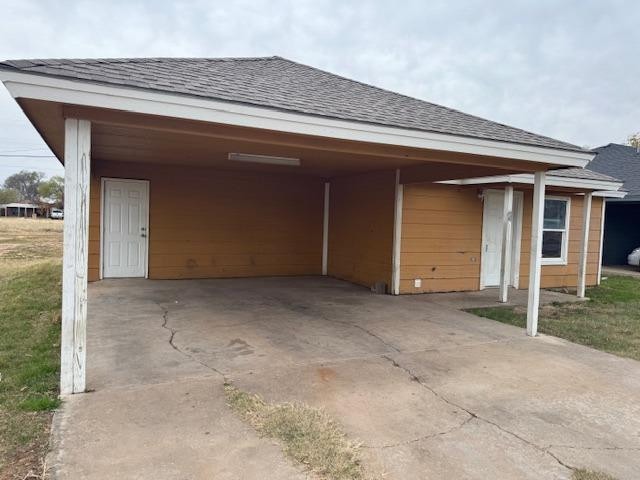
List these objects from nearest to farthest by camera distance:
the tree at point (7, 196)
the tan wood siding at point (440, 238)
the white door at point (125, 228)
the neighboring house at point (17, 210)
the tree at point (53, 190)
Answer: the tan wood siding at point (440, 238)
the white door at point (125, 228)
the neighboring house at point (17, 210)
the tree at point (53, 190)
the tree at point (7, 196)

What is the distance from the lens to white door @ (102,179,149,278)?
371 inches

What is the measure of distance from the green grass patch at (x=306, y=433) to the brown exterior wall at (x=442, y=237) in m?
5.77

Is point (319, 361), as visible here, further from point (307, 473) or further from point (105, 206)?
point (105, 206)

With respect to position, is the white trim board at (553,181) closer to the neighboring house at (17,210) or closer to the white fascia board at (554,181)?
the white fascia board at (554,181)

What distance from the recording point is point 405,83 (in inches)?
1169

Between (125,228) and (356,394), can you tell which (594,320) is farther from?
(125,228)

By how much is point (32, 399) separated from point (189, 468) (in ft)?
5.58

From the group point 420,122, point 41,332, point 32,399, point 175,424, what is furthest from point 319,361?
point 41,332

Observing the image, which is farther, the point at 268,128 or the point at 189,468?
the point at 268,128

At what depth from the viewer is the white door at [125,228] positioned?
30.9 ft

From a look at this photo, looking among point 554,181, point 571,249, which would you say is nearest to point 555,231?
point 571,249

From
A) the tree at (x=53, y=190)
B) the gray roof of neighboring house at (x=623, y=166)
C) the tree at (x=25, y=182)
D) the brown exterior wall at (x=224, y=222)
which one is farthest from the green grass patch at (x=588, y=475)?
the tree at (x=25, y=182)

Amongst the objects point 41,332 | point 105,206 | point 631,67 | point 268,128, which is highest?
point 631,67

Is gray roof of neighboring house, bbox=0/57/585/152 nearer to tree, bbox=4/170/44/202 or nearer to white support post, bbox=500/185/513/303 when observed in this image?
white support post, bbox=500/185/513/303
